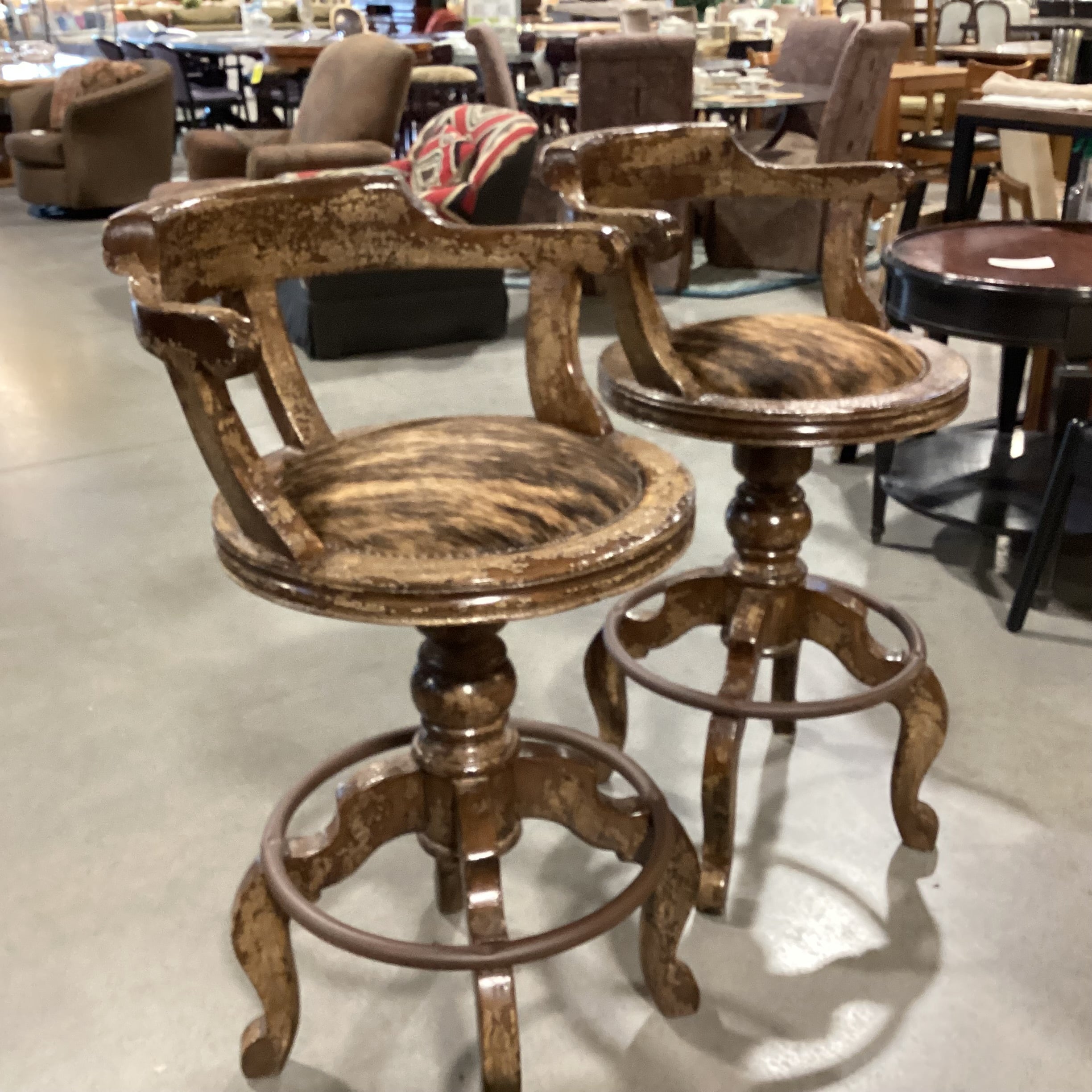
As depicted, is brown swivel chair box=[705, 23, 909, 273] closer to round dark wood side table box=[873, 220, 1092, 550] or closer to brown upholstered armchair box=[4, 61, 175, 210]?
round dark wood side table box=[873, 220, 1092, 550]

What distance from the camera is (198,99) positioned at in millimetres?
8500

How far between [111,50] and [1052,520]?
886cm

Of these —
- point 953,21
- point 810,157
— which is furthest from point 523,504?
point 953,21

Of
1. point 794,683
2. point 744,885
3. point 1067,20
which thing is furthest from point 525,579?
point 1067,20

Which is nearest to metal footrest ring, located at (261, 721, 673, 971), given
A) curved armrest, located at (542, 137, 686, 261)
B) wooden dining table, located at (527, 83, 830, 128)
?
curved armrest, located at (542, 137, 686, 261)

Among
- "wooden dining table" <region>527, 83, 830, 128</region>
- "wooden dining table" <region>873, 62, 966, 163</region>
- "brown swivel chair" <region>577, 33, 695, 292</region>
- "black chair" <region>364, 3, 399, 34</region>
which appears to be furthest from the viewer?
"black chair" <region>364, 3, 399, 34</region>

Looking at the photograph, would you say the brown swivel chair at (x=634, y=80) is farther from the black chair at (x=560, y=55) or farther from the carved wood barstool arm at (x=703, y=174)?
the black chair at (x=560, y=55)

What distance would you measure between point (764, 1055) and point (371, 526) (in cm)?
80

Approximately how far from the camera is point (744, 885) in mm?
1596

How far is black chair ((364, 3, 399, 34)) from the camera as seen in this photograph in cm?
1121

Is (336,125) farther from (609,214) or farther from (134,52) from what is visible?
(134,52)

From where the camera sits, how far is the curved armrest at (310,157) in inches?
165

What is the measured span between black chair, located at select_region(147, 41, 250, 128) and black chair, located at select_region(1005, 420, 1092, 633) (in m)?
7.72

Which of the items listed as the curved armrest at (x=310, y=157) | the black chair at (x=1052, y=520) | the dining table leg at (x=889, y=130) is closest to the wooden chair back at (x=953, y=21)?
the dining table leg at (x=889, y=130)
